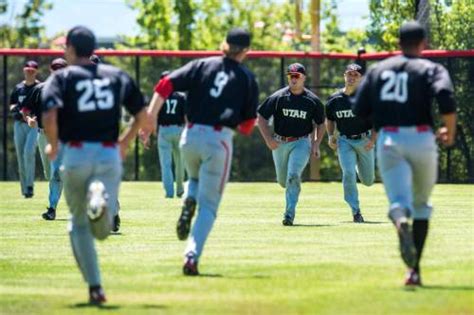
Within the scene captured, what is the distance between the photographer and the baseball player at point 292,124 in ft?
72.5

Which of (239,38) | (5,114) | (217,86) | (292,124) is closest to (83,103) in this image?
(217,86)

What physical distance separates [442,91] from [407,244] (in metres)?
1.31

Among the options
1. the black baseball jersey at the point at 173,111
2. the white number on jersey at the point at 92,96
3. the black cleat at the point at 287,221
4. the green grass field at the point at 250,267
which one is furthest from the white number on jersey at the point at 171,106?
the white number on jersey at the point at 92,96

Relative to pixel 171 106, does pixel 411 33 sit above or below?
above

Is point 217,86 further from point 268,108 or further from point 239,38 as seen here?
point 268,108

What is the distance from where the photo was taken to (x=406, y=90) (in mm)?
13594

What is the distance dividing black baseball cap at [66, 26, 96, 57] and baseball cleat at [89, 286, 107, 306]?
6.22 ft

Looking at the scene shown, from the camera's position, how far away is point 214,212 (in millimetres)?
14633

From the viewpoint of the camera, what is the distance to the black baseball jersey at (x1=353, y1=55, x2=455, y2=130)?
13.6 m

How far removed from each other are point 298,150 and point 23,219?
419 centimetres

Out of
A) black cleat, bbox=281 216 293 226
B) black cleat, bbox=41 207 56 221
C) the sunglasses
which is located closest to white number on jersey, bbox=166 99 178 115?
black cleat, bbox=41 207 56 221

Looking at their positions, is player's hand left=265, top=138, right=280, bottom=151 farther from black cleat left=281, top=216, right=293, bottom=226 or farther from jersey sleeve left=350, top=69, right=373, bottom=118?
jersey sleeve left=350, top=69, right=373, bottom=118

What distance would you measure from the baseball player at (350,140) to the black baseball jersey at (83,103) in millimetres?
9774

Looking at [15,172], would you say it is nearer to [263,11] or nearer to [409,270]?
[409,270]
